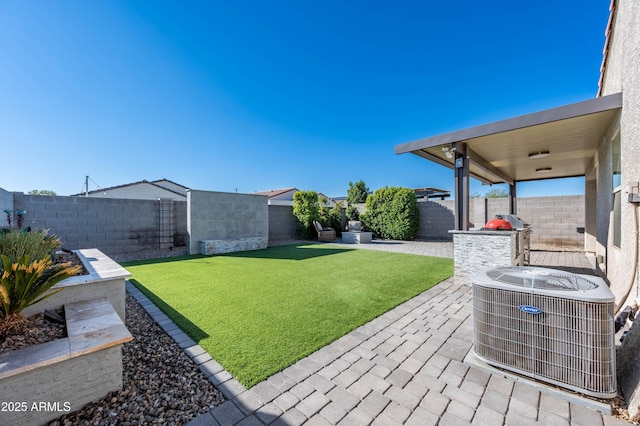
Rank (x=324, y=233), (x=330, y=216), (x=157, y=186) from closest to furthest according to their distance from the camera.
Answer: (x=324, y=233) → (x=330, y=216) → (x=157, y=186)

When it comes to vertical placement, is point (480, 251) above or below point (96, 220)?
below

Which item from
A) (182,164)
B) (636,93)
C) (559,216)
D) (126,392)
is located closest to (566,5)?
(636,93)

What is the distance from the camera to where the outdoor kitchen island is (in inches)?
171

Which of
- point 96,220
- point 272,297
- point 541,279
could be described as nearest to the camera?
point 541,279

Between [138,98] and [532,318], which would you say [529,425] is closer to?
[532,318]

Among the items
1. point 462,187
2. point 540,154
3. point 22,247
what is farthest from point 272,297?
point 540,154

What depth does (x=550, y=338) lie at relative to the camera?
1.81 metres

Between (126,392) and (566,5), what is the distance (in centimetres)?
1031

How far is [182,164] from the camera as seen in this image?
1819 cm

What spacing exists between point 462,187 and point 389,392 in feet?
14.4

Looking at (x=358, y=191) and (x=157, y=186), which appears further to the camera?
(x=358, y=191)

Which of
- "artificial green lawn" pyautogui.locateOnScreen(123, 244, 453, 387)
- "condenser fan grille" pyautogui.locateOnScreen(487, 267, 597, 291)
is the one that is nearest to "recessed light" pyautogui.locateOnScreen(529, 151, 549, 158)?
"artificial green lawn" pyautogui.locateOnScreen(123, 244, 453, 387)

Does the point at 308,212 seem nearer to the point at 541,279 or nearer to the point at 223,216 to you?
the point at 223,216

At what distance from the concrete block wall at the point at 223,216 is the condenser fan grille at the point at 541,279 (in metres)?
8.30
